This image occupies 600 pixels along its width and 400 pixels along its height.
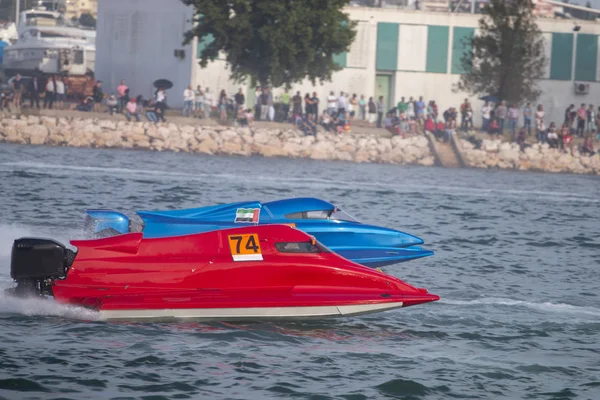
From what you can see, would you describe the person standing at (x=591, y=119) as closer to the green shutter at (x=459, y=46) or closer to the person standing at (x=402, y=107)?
the green shutter at (x=459, y=46)

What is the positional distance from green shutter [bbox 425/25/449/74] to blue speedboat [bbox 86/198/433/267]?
109 feet

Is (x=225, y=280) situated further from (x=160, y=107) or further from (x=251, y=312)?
(x=160, y=107)

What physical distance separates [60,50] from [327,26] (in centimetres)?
1641

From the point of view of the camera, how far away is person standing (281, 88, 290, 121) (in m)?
41.6

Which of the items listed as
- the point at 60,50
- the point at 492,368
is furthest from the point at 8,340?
the point at 60,50

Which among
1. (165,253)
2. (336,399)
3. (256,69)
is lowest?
(336,399)

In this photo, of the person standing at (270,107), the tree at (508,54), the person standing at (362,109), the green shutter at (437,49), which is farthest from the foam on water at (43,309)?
the green shutter at (437,49)

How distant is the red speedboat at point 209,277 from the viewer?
11289 millimetres

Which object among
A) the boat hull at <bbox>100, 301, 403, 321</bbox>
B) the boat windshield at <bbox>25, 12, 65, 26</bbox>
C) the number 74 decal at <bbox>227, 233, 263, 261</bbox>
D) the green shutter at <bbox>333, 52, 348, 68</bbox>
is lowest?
the boat hull at <bbox>100, 301, 403, 321</bbox>

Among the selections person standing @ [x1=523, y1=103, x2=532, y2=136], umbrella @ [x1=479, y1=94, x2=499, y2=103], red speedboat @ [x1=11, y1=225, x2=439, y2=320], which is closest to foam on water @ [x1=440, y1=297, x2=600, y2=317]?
red speedboat @ [x1=11, y1=225, x2=439, y2=320]

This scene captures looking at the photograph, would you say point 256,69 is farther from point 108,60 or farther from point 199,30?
point 108,60

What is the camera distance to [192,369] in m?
9.93

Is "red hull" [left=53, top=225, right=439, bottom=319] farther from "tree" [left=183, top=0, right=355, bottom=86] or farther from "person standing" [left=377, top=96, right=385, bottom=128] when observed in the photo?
"person standing" [left=377, top=96, right=385, bottom=128]

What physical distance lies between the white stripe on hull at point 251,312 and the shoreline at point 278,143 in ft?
95.4
